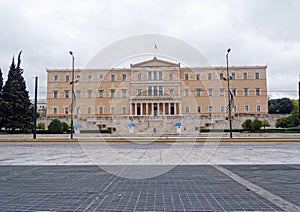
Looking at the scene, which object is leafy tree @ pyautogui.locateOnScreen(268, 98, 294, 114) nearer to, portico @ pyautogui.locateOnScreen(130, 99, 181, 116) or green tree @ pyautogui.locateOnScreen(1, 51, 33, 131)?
portico @ pyautogui.locateOnScreen(130, 99, 181, 116)

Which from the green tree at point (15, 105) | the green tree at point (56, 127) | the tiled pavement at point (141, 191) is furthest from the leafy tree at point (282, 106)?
the tiled pavement at point (141, 191)

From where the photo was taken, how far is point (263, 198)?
4316 millimetres

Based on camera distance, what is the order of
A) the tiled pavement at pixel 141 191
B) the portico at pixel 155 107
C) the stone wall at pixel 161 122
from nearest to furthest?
1. the tiled pavement at pixel 141 191
2. the stone wall at pixel 161 122
3. the portico at pixel 155 107

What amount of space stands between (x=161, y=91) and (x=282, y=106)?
3285cm

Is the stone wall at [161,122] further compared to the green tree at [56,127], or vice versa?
the stone wall at [161,122]

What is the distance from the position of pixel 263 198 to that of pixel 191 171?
302cm

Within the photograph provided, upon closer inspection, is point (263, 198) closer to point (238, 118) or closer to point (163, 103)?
point (238, 118)

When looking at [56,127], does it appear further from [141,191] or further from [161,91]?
[161,91]

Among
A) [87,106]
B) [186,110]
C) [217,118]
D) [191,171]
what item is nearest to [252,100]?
[186,110]

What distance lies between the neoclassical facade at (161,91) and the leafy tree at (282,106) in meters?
15.6

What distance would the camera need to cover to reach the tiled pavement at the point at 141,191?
12.8 feet

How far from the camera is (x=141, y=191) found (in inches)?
193

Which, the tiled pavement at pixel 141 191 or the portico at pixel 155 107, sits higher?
the portico at pixel 155 107

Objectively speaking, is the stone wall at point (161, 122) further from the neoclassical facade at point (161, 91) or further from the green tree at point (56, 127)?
the neoclassical facade at point (161, 91)
